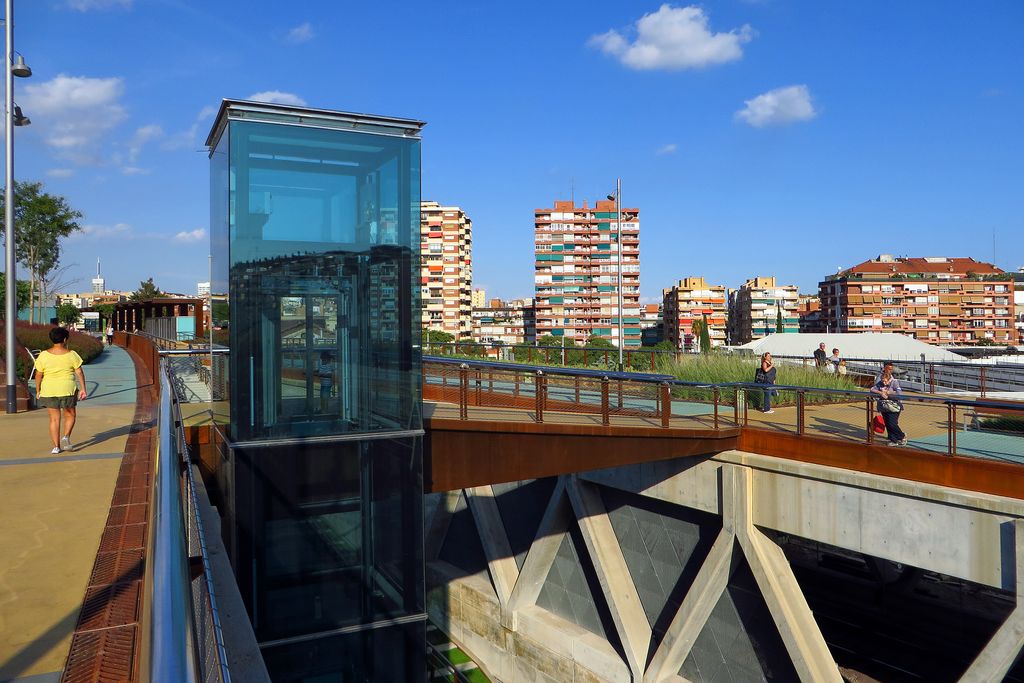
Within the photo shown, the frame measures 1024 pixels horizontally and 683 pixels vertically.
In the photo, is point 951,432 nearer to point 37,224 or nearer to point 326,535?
point 326,535

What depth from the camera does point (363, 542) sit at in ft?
25.4

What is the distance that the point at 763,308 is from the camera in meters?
140

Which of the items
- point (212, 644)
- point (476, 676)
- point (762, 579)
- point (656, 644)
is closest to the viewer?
point (212, 644)

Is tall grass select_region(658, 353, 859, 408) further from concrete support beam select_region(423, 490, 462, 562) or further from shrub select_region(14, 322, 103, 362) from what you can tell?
shrub select_region(14, 322, 103, 362)

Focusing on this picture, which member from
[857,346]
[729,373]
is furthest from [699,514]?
[857,346]

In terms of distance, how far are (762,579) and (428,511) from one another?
519 inches

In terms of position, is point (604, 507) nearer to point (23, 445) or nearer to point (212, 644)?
point (23, 445)

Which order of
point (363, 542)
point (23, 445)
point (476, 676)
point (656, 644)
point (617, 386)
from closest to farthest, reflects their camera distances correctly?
point (363, 542) → point (23, 445) → point (617, 386) → point (656, 644) → point (476, 676)

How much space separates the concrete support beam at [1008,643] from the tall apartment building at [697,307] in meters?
126

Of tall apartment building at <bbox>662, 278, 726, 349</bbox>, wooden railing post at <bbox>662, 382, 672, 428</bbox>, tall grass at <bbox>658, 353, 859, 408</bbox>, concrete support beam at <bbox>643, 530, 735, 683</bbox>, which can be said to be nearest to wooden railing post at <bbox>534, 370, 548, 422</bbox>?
wooden railing post at <bbox>662, 382, 672, 428</bbox>

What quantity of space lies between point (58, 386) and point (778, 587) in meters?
9.90

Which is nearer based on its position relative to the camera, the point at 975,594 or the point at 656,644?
the point at 656,644

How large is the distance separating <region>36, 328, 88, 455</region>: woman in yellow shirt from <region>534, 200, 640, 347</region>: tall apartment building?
345ft

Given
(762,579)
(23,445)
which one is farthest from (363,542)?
(762,579)
